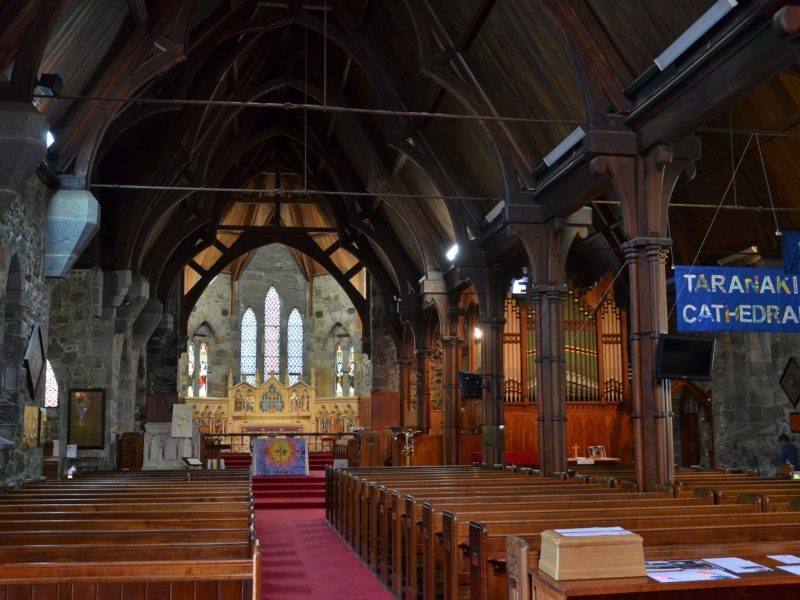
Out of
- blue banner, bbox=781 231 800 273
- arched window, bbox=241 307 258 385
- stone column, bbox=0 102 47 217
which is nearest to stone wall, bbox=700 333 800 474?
blue banner, bbox=781 231 800 273

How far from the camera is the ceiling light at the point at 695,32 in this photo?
6891mm

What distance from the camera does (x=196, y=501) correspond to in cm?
726

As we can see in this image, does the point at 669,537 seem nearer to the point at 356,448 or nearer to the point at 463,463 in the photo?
the point at 463,463

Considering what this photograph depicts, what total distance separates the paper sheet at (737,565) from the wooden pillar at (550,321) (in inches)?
268

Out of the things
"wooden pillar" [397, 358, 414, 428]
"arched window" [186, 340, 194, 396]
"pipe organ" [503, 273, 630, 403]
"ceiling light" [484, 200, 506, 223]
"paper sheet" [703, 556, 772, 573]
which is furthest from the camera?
"arched window" [186, 340, 194, 396]

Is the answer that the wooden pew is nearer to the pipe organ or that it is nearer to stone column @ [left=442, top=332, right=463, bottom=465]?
stone column @ [left=442, top=332, right=463, bottom=465]

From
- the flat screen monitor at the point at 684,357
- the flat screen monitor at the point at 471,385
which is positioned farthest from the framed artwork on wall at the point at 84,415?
the flat screen monitor at the point at 684,357

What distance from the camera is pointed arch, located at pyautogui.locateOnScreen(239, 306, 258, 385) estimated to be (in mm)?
29656

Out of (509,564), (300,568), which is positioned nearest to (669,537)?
(509,564)

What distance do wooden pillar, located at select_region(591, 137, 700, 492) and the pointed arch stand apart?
22.7 metres

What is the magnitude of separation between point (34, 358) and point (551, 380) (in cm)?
637

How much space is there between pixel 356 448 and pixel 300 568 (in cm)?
1054

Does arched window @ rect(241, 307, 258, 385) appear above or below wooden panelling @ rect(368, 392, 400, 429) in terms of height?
above

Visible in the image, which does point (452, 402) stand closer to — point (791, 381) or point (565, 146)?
point (791, 381)
